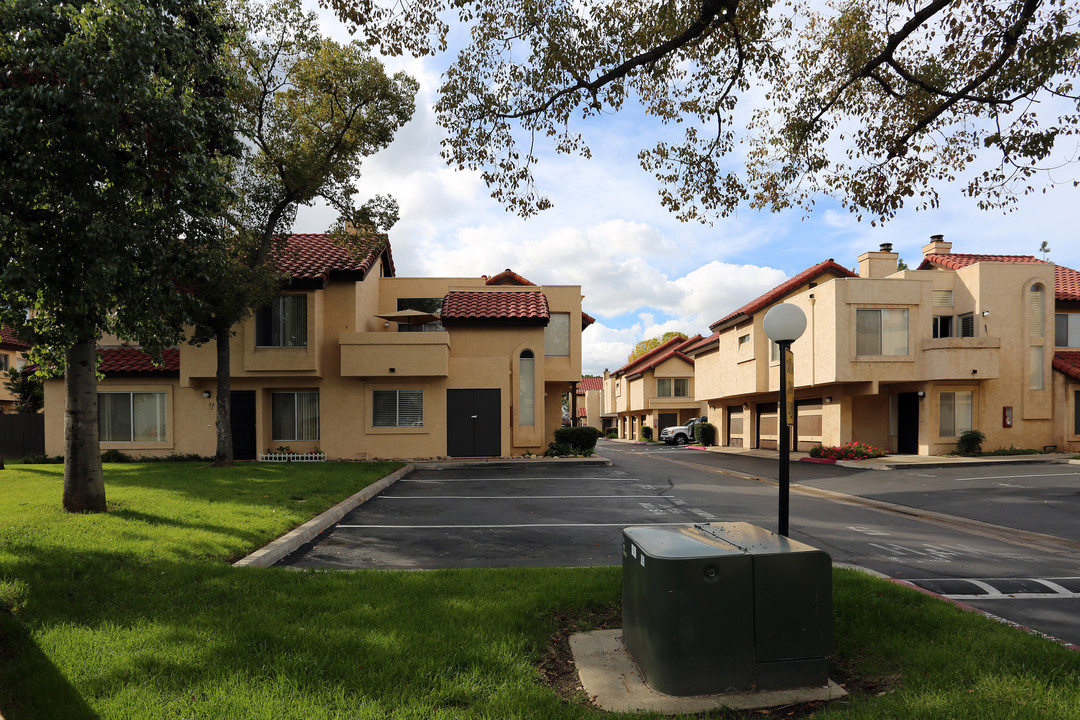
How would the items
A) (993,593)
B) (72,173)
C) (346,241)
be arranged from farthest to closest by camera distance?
(346,241) < (72,173) < (993,593)

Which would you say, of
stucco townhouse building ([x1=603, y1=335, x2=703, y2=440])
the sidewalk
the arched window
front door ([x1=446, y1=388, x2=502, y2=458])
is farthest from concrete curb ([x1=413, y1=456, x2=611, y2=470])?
stucco townhouse building ([x1=603, y1=335, x2=703, y2=440])

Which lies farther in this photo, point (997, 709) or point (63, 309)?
point (63, 309)

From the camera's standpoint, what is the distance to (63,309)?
743cm

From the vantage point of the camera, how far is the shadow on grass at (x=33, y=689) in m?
3.70

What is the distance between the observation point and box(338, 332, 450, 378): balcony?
857 inches

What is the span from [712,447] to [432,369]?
80.3ft

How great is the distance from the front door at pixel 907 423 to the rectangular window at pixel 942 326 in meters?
2.91

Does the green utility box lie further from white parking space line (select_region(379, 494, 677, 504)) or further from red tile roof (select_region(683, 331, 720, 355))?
red tile roof (select_region(683, 331, 720, 355))

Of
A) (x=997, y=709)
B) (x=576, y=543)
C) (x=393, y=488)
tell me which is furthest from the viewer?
(x=393, y=488)

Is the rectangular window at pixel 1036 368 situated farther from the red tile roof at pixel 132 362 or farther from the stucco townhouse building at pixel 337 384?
the red tile roof at pixel 132 362

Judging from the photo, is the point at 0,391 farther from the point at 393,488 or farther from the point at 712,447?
the point at 712,447

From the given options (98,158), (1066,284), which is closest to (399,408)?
(98,158)

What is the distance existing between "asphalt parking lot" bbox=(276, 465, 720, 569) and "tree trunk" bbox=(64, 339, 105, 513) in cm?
369

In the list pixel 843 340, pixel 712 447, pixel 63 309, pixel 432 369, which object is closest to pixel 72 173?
pixel 63 309
